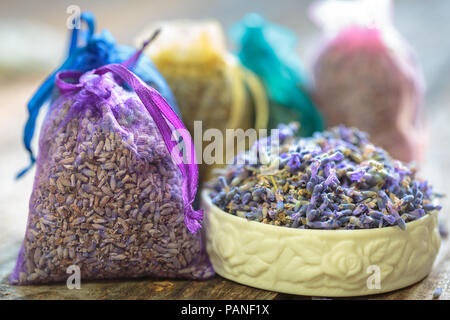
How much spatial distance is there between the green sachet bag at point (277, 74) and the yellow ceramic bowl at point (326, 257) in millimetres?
454

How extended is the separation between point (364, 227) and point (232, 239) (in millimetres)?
210

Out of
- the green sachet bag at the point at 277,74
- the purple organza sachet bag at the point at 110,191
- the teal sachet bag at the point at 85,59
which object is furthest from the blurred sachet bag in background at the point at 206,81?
the purple organza sachet bag at the point at 110,191

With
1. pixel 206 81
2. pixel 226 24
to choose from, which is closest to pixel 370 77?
pixel 206 81

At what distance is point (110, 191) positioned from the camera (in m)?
0.86

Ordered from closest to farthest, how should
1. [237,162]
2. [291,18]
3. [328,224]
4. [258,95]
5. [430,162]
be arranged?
[328,224] < [237,162] < [258,95] < [430,162] < [291,18]

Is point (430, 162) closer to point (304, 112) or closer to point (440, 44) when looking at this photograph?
point (304, 112)

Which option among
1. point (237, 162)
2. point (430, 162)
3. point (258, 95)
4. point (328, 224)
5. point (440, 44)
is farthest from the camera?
point (440, 44)

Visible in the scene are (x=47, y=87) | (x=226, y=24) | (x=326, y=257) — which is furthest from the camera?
(x=226, y=24)

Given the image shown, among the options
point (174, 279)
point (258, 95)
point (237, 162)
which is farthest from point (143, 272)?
point (258, 95)

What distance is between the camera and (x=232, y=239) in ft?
3.01

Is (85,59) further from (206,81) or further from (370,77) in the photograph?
(370,77)

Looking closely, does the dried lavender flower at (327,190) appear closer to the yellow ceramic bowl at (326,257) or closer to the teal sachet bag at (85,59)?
the yellow ceramic bowl at (326,257)

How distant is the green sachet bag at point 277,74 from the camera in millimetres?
1306

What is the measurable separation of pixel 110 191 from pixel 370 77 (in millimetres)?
721
